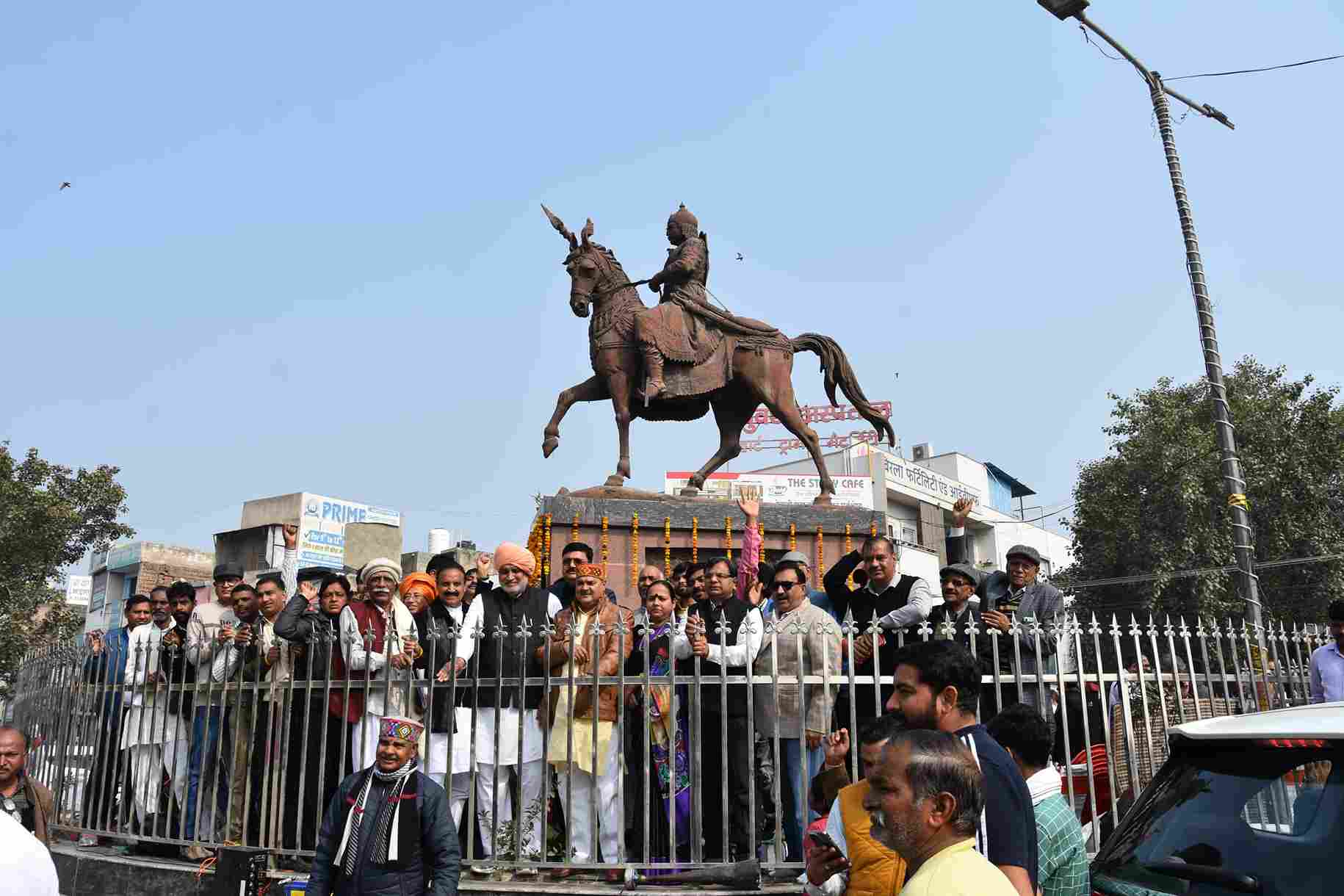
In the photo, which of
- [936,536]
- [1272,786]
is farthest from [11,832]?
[936,536]

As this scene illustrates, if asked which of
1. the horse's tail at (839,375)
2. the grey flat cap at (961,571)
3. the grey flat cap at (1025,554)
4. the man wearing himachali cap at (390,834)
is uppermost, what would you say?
the horse's tail at (839,375)

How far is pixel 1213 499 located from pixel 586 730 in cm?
2386

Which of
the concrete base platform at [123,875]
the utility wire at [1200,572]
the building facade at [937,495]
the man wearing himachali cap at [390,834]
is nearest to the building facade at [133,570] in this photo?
the building facade at [937,495]

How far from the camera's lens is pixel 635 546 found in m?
11.6

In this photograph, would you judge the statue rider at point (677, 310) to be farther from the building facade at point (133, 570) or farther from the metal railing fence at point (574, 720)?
the building facade at point (133, 570)

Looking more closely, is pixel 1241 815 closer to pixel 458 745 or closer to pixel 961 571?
pixel 961 571

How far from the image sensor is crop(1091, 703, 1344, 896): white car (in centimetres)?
311

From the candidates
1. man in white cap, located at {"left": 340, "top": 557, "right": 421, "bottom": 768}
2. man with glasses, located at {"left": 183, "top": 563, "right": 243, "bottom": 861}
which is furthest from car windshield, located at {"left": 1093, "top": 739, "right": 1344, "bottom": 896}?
Answer: man with glasses, located at {"left": 183, "top": 563, "right": 243, "bottom": 861}

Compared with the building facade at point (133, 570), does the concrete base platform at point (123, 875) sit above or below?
below

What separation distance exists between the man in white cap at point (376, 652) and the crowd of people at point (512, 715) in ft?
0.06

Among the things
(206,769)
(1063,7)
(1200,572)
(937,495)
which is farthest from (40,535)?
(937,495)

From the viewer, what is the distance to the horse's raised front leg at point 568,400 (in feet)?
40.2

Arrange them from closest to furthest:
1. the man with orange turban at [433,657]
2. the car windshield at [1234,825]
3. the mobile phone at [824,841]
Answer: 1. the car windshield at [1234,825]
2. the mobile phone at [824,841]
3. the man with orange turban at [433,657]

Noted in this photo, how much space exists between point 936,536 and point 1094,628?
44.2 metres
